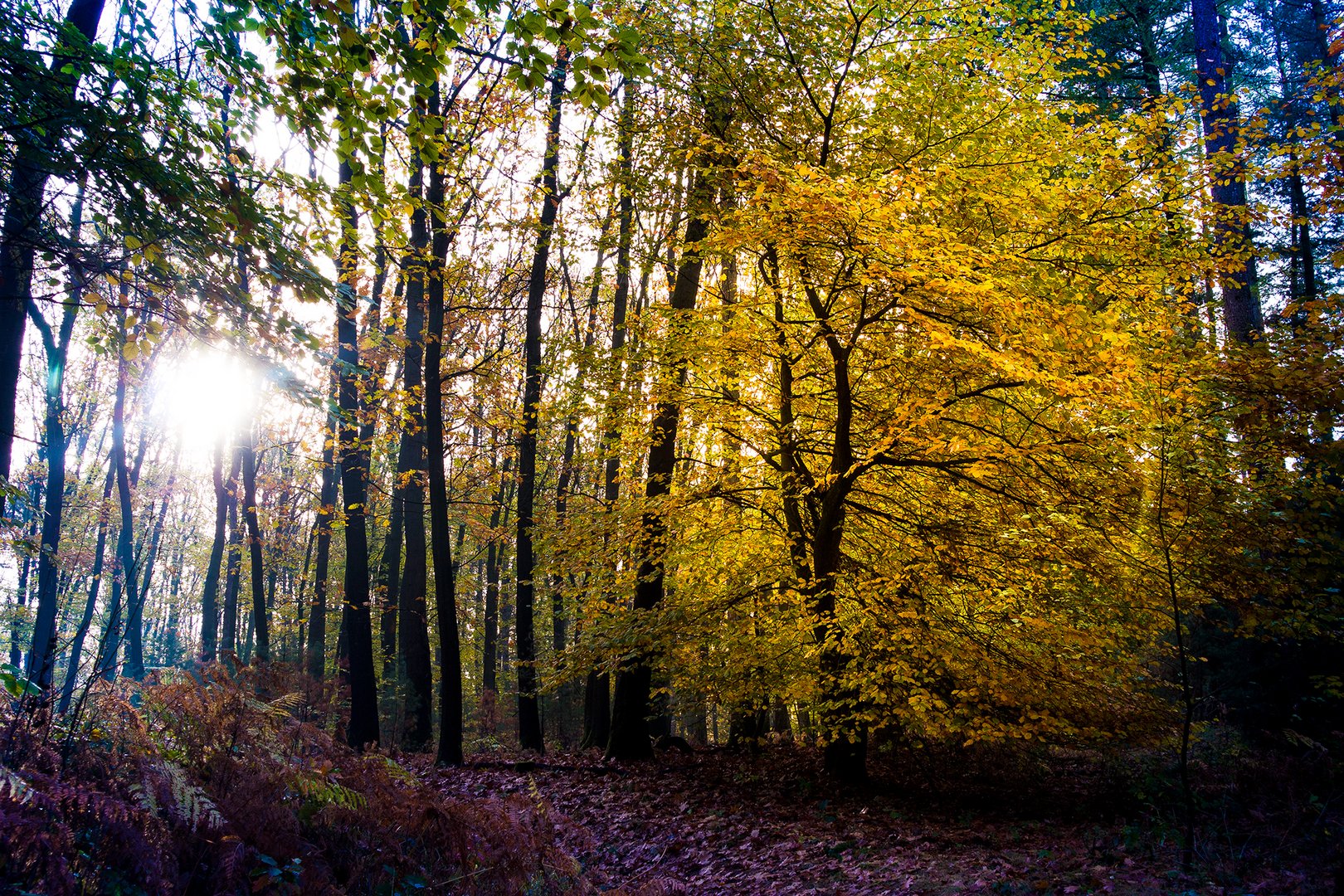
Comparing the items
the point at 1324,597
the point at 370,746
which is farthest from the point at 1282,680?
the point at 370,746

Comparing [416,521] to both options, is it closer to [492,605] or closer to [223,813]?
[492,605]

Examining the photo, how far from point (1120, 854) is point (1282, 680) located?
5.62m

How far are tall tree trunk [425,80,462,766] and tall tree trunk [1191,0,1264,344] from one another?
10.1m

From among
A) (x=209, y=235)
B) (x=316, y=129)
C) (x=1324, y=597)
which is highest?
(x=316, y=129)

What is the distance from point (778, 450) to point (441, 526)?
18.3 ft

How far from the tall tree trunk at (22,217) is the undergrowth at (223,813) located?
103 inches

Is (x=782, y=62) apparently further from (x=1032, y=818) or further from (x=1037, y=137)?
(x=1032, y=818)

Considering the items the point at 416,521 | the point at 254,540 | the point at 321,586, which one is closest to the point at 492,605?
the point at 321,586

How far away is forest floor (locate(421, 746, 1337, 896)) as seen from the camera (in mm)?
5418

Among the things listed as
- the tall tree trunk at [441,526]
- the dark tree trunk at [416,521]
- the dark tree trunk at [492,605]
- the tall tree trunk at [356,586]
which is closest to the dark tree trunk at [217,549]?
the dark tree trunk at [492,605]

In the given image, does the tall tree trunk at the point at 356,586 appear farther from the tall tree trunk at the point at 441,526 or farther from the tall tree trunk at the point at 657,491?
the tall tree trunk at the point at 657,491

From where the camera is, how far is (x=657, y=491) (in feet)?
35.7

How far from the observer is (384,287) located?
17.3 m

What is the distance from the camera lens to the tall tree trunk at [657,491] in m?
9.55
